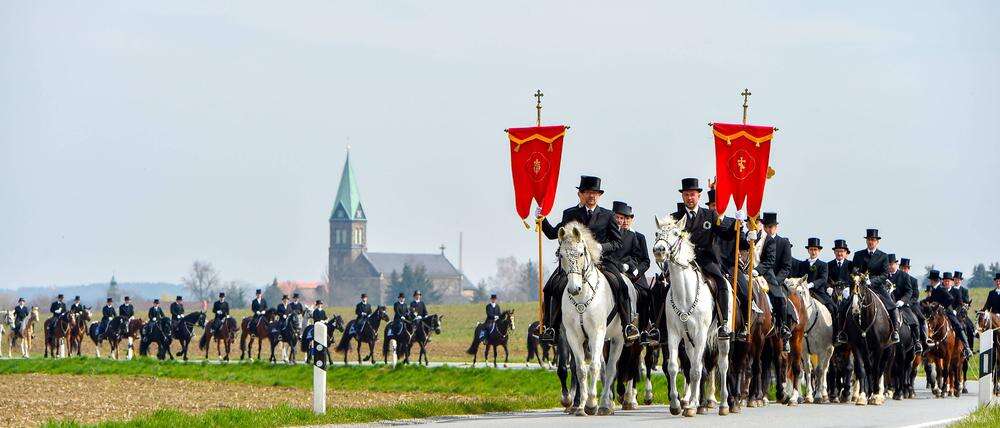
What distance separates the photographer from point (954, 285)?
29078mm

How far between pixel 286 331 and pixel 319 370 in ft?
103

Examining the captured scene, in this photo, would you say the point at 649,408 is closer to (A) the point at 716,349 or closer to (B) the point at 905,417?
(A) the point at 716,349

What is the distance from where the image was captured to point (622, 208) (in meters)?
20.8

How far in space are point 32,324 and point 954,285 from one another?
1627 inches

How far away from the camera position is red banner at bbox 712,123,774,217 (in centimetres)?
2091

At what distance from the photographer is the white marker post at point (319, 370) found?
59.5ft

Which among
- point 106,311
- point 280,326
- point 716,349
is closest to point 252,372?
point 280,326

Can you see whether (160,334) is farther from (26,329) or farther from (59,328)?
(26,329)

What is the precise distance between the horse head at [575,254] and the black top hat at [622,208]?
2180mm

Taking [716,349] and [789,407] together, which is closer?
[716,349]

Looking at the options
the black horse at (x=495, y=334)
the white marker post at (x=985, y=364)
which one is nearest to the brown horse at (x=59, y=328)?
the black horse at (x=495, y=334)

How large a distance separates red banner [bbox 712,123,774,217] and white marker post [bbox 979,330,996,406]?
3435mm

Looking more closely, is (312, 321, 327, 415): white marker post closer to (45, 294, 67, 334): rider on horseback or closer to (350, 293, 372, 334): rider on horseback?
(350, 293, 372, 334): rider on horseback

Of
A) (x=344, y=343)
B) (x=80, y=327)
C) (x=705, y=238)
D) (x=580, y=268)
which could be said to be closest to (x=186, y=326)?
(x=80, y=327)
